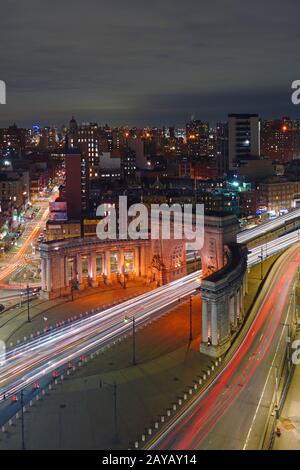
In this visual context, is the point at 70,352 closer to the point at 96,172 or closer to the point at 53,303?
the point at 53,303

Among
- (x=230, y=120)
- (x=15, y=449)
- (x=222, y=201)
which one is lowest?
(x=15, y=449)

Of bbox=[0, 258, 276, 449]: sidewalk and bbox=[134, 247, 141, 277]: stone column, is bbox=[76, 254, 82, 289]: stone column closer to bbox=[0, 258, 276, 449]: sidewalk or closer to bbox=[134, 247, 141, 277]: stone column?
bbox=[134, 247, 141, 277]: stone column

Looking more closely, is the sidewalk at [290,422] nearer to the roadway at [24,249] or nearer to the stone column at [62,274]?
the stone column at [62,274]

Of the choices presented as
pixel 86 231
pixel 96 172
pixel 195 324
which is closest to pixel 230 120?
pixel 96 172

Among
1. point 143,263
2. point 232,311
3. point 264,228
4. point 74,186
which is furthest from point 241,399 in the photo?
point 74,186

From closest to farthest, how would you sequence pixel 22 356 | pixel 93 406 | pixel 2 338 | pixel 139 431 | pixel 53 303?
pixel 139 431
pixel 93 406
pixel 22 356
pixel 2 338
pixel 53 303

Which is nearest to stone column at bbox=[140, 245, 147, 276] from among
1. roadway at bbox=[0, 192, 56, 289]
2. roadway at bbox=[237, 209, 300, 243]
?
roadway at bbox=[237, 209, 300, 243]
